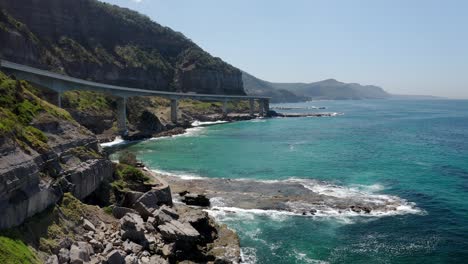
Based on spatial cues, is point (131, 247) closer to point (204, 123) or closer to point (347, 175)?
point (347, 175)

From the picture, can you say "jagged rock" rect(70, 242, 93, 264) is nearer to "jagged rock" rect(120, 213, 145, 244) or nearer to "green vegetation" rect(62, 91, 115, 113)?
"jagged rock" rect(120, 213, 145, 244)

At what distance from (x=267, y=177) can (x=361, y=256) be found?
30069 millimetres

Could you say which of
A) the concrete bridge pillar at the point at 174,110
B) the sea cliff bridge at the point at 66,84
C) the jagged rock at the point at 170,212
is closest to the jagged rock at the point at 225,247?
the jagged rock at the point at 170,212

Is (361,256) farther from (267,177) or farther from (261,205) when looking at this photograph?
(267,177)

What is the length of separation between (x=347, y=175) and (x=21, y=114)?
147 ft

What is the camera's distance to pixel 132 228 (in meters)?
33.6

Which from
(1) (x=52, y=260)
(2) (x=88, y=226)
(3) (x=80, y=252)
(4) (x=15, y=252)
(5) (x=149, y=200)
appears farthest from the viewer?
(5) (x=149, y=200)

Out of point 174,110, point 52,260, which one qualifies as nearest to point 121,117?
point 174,110

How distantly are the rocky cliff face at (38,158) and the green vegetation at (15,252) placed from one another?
144 cm

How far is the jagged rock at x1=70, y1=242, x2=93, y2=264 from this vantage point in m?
26.6

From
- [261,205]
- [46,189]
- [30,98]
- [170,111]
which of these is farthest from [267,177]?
[170,111]

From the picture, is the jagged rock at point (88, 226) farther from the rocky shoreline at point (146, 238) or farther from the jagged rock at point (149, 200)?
the jagged rock at point (149, 200)

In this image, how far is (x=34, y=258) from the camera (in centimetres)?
2488

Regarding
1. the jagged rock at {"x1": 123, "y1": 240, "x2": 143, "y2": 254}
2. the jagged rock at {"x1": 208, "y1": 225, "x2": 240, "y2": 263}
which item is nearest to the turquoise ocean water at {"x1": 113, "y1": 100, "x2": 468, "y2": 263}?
the jagged rock at {"x1": 208, "y1": 225, "x2": 240, "y2": 263}
